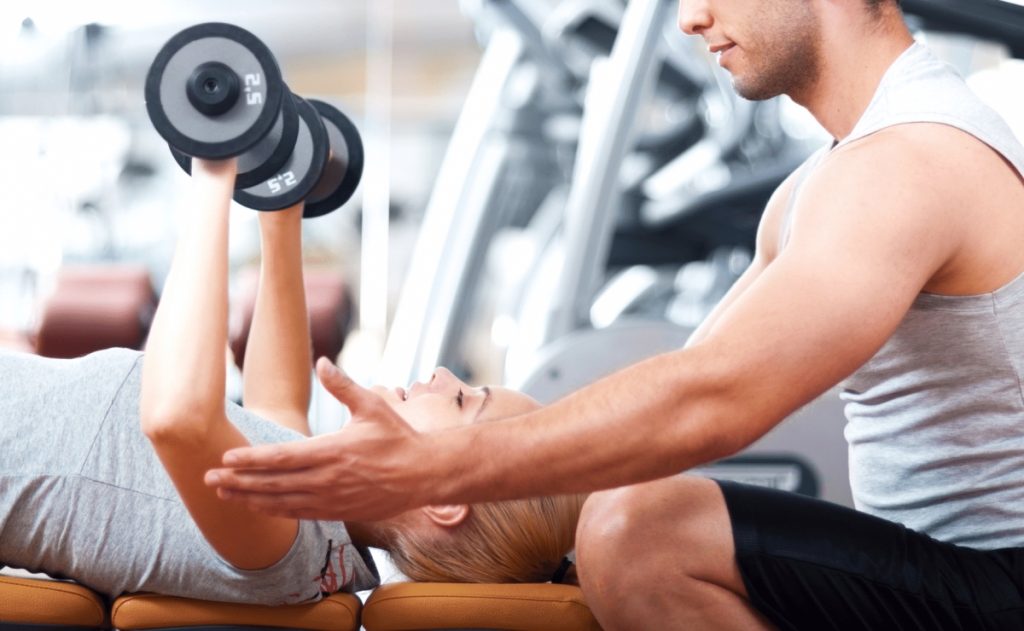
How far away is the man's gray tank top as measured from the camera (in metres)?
1.17

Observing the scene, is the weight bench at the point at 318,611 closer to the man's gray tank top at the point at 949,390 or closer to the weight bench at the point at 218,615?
the weight bench at the point at 218,615

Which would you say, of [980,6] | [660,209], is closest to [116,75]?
[660,209]

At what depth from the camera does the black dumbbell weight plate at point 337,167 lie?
152cm

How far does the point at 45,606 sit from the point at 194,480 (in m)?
0.28

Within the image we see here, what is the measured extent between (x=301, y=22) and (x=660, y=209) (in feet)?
12.5

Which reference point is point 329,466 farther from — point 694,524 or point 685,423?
point 694,524

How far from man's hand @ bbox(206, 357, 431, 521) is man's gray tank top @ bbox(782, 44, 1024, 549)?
0.59m

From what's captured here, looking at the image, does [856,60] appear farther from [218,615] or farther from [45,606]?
[45,606]

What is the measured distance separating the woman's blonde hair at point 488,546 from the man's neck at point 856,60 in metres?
0.60

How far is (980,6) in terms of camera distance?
7.16 ft

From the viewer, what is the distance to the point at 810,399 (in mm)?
1049

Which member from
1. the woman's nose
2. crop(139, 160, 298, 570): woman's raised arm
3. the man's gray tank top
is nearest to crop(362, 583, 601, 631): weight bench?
crop(139, 160, 298, 570): woman's raised arm

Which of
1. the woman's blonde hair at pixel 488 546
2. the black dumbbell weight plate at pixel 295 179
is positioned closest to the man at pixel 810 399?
the woman's blonde hair at pixel 488 546

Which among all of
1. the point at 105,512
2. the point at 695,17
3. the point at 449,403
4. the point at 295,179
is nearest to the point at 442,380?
the point at 449,403
